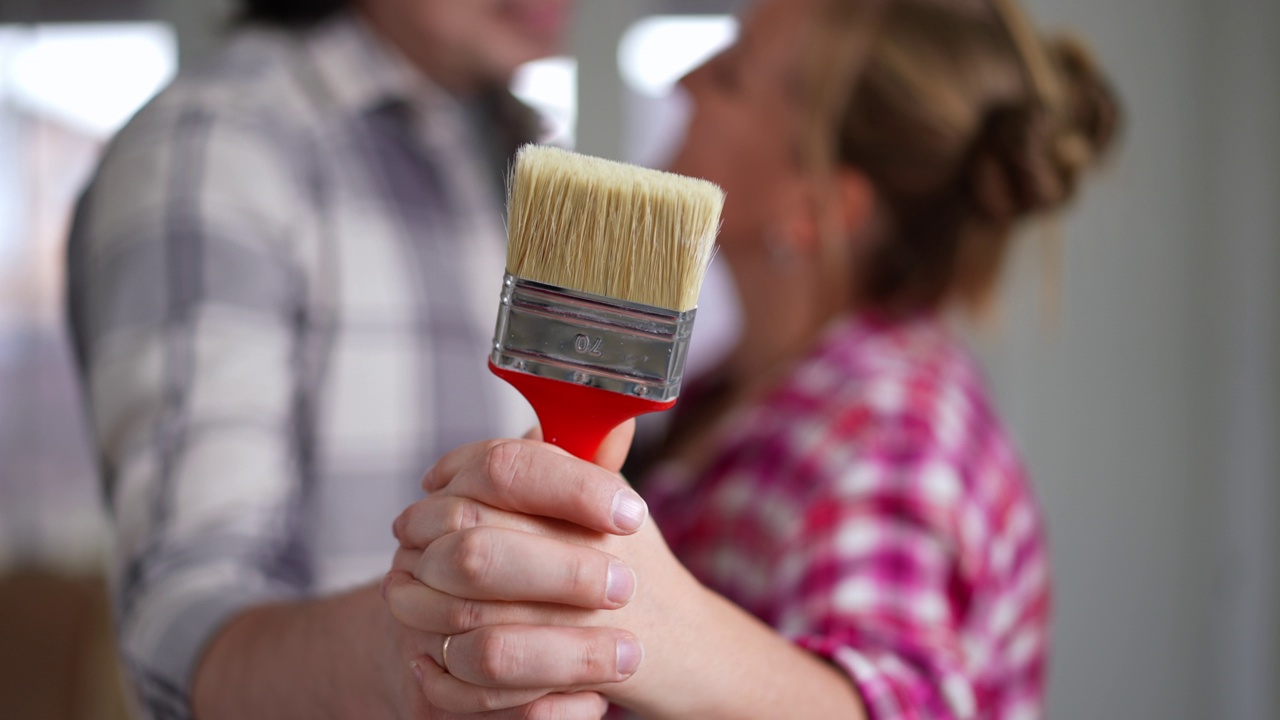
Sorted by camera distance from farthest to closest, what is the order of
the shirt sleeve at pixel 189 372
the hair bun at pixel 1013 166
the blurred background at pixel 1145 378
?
the blurred background at pixel 1145 378
the hair bun at pixel 1013 166
the shirt sleeve at pixel 189 372

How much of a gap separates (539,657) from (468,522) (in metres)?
0.06

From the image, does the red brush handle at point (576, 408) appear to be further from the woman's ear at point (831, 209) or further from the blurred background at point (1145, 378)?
the blurred background at point (1145, 378)

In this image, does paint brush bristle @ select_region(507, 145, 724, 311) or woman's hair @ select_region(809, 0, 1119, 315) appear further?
woman's hair @ select_region(809, 0, 1119, 315)

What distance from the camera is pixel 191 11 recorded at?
2551 mm

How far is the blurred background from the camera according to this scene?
1905 millimetres

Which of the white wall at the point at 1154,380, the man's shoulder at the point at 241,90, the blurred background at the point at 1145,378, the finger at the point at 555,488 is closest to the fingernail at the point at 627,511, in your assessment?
the finger at the point at 555,488

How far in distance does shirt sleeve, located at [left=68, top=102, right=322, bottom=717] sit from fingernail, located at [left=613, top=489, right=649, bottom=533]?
37 cm

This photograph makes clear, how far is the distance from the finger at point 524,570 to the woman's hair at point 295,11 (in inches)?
37.1

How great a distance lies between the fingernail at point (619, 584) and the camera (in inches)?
15.8

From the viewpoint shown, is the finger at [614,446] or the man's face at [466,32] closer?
the finger at [614,446]

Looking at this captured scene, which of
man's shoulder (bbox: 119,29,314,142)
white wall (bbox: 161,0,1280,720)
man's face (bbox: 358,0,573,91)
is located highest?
man's face (bbox: 358,0,573,91)

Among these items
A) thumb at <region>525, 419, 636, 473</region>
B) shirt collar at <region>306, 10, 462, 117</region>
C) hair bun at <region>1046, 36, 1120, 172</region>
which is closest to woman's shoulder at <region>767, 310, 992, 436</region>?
hair bun at <region>1046, 36, 1120, 172</region>

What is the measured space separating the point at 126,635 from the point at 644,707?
17.1 inches

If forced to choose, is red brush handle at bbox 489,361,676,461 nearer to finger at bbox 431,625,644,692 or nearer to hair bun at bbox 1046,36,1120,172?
finger at bbox 431,625,644,692
